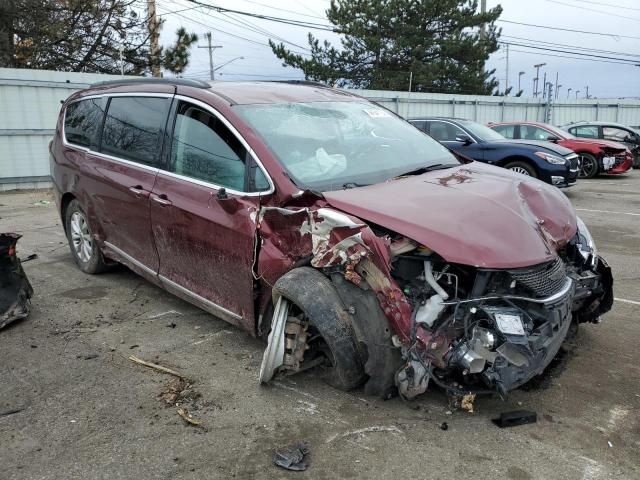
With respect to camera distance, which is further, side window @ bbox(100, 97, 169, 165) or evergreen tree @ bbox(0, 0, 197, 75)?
evergreen tree @ bbox(0, 0, 197, 75)

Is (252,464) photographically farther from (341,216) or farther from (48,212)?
(48,212)

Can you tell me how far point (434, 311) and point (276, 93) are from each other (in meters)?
2.26

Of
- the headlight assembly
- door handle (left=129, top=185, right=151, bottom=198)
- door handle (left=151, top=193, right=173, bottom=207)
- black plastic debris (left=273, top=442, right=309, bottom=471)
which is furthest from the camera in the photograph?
the headlight assembly

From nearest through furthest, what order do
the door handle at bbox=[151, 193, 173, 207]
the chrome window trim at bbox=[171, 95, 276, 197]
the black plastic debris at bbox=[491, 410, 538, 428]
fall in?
the black plastic debris at bbox=[491, 410, 538, 428] → the chrome window trim at bbox=[171, 95, 276, 197] → the door handle at bbox=[151, 193, 173, 207]

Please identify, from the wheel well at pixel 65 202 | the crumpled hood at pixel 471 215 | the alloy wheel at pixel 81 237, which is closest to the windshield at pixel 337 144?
the crumpled hood at pixel 471 215

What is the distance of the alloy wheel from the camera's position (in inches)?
223

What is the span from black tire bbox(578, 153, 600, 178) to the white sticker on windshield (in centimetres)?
1239

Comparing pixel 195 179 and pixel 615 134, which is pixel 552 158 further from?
pixel 195 179

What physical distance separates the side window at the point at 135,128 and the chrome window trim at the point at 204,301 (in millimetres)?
940

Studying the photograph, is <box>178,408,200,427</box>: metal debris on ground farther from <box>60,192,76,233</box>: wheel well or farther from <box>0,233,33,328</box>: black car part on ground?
<box>60,192,76,233</box>: wheel well

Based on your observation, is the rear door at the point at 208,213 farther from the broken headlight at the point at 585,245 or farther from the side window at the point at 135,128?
the broken headlight at the point at 585,245

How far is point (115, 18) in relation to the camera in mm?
19484

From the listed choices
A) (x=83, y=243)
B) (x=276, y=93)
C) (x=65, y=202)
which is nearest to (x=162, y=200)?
(x=276, y=93)

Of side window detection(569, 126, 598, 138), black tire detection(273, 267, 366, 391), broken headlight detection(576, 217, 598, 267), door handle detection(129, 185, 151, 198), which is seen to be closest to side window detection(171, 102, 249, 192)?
door handle detection(129, 185, 151, 198)
